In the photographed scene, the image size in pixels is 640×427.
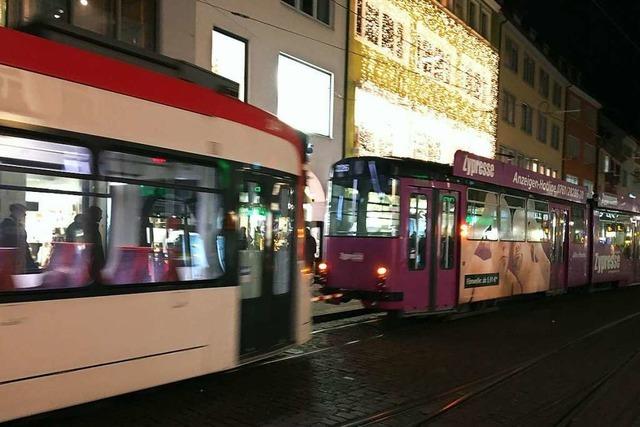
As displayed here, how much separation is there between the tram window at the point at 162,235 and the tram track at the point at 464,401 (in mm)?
2050

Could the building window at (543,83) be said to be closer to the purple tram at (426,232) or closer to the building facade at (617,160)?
the building facade at (617,160)

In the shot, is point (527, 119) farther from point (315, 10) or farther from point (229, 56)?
point (229, 56)

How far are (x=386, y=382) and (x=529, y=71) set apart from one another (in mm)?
32666

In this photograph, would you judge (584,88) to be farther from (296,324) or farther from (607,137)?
(296,324)

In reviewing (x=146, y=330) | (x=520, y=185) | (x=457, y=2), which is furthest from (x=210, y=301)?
(x=457, y=2)

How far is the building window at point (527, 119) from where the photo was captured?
34.5 metres

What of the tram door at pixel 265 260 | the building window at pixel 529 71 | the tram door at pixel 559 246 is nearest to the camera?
the tram door at pixel 265 260

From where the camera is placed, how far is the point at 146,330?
5.16 m

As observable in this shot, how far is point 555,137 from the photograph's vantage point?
4031cm

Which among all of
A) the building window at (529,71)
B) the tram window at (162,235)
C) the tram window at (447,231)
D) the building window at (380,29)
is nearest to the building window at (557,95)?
the building window at (529,71)

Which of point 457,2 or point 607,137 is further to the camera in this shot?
point 607,137

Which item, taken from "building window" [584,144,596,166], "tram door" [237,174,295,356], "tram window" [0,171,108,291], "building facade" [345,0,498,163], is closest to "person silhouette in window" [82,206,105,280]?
"tram window" [0,171,108,291]

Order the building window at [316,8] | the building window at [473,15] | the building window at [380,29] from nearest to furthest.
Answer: the building window at [316,8] < the building window at [380,29] < the building window at [473,15]

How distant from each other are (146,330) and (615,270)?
20289mm
